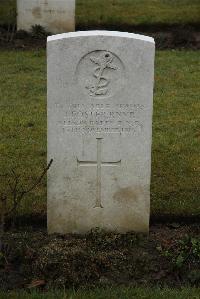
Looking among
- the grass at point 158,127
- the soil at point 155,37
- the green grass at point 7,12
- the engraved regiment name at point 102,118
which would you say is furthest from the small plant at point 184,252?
the green grass at point 7,12

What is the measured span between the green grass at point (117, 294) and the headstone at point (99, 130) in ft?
3.03

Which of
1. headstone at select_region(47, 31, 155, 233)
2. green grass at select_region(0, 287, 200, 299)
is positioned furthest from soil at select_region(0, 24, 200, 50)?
green grass at select_region(0, 287, 200, 299)

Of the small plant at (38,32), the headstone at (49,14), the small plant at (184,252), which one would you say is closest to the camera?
the small plant at (184,252)

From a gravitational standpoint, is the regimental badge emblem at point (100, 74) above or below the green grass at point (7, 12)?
below

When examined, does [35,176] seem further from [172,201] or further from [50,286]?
[50,286]

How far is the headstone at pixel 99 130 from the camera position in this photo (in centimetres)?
524

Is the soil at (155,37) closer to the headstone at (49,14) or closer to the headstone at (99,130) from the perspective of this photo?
the headstone at (49,14)

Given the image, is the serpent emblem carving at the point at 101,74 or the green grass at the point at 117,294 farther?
the serpent emblem carving at the point at 101,74

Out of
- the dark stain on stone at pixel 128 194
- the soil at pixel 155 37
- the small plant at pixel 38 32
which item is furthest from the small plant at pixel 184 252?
the small plant at pixel 38 32

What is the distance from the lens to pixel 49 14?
41.2ft

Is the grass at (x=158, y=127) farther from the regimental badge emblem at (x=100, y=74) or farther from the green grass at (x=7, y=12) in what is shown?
the green grass at (x=7, y=12)

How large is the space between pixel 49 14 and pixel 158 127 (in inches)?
197

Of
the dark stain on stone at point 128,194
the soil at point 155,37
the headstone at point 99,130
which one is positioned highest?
the soil at point 155,37

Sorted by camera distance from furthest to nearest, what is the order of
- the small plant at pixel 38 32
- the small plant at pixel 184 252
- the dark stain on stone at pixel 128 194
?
the small plant at pixel 38 32 < the dark stain on stone at pixel 128 194 < the small plant at pixel 184 252
